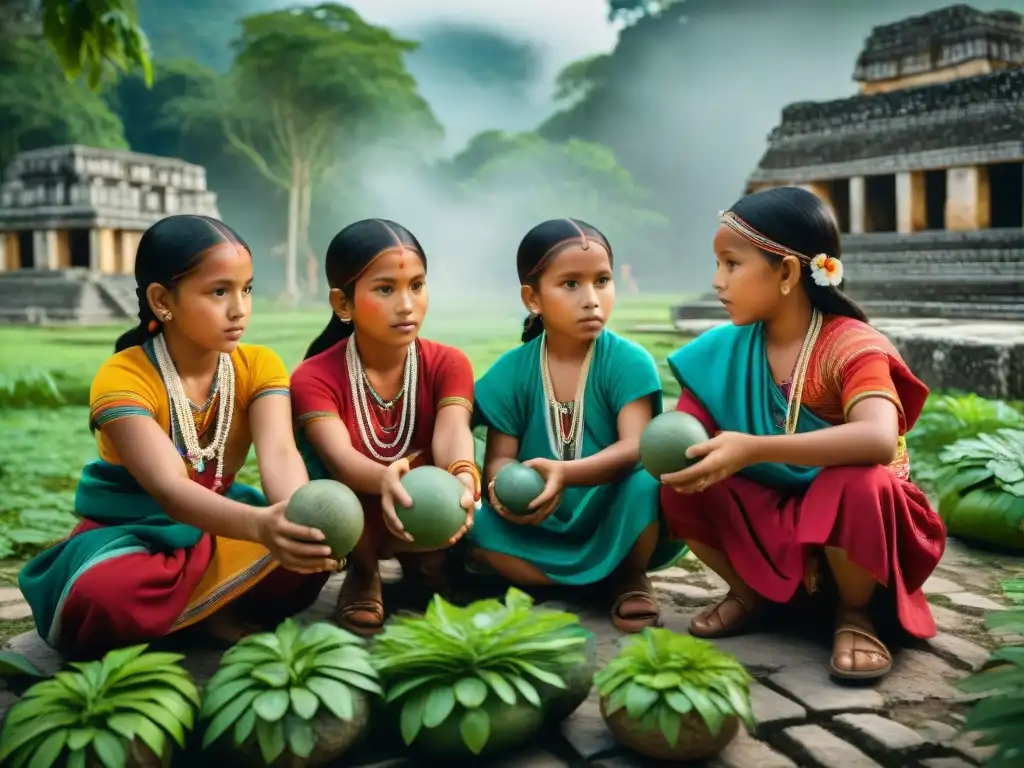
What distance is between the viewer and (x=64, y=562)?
2.92 metres

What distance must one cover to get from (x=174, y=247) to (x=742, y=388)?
1.84 m

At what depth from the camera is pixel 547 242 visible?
3.40 m

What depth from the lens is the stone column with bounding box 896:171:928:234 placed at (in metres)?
11.4

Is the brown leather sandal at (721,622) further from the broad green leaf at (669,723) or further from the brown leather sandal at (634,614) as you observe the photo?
the broad green leaf at (669,723)

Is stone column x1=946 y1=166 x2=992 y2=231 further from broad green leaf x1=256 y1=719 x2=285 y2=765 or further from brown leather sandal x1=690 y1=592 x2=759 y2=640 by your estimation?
broad green leaf x1=256 y1=719 x2=285 y2=765

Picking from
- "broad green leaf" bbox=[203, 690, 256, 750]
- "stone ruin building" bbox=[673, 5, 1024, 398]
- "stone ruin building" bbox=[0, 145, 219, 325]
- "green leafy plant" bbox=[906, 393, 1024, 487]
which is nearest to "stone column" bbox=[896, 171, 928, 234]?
"stone ruin building" bbox=[673, 5, 1024, 398]

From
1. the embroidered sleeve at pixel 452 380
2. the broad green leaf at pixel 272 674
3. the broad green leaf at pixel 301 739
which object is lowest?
the broad green leaf at pixel 301 739

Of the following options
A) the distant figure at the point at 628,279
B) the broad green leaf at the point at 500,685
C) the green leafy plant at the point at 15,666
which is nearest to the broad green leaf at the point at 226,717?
the broad green leaf at the point at 500,685

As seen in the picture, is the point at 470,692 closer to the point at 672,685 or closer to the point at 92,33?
the point at 672,685

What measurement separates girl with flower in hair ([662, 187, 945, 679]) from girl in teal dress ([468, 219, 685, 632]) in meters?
0.19

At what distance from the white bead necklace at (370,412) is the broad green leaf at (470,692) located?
1.24 m

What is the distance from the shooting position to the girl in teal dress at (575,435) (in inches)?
129

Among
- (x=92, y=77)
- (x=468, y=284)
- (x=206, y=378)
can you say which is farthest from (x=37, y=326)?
(x=206, y=378)

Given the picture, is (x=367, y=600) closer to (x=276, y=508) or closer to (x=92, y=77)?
(x=276, y=508)
